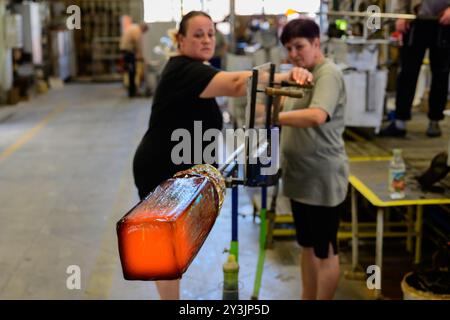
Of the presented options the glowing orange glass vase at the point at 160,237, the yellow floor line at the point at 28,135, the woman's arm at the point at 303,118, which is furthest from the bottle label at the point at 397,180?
the yellow floor line at the point at 28,135

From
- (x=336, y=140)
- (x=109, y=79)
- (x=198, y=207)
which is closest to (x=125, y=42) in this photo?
(x=109, y=79)

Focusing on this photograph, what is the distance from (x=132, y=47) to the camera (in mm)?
13102

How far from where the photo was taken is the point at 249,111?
200cm

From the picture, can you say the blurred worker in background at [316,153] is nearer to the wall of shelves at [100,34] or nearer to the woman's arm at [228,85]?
the woman's arm at [228,85]

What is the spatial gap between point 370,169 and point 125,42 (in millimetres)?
9620

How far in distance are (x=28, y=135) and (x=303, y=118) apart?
23.8 feet

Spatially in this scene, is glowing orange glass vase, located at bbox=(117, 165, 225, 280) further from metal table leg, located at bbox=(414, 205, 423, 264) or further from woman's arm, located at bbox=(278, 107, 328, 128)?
metal table leg, located at bbox=(414, 205, 423, 264)

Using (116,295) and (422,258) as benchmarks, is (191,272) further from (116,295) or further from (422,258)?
(422,258)

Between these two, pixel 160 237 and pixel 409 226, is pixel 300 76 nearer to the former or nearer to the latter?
pixel 160 237

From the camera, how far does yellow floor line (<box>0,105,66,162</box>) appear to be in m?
7.94

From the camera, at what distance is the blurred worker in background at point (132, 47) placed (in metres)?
12.9

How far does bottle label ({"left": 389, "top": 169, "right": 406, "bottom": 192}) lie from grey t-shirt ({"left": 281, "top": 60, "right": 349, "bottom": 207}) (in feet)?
2.20

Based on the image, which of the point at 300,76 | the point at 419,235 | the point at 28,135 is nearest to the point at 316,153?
the point at 300,76

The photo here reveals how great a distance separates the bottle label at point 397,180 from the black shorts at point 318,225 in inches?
27.9
